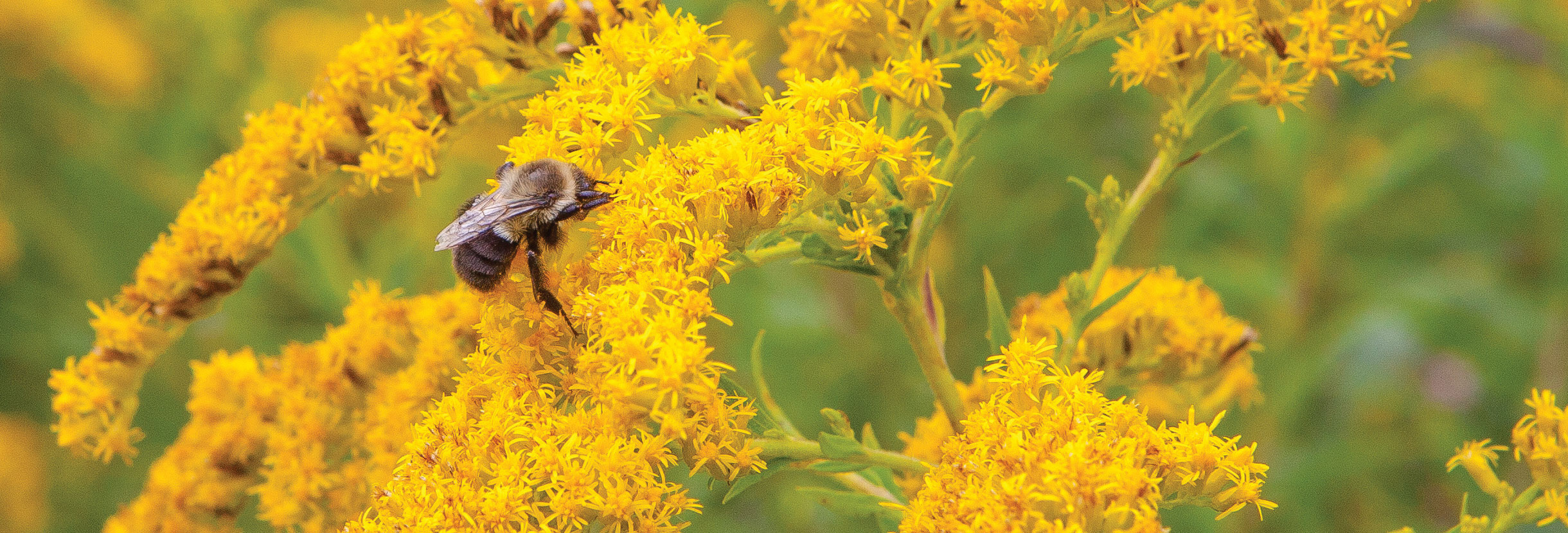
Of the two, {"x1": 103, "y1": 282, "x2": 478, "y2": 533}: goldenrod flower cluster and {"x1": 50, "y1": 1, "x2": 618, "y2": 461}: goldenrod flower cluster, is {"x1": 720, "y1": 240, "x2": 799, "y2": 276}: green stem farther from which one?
{"x1": 103, "y1": 282, "x2": 478, "y2": 533}: goldenrod flower cluster

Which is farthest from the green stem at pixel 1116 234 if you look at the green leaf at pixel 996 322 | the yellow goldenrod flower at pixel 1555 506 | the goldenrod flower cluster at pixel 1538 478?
the yellow goldenrod flower at pixel 1555 506

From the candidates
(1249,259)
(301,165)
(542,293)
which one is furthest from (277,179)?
(1249,259)

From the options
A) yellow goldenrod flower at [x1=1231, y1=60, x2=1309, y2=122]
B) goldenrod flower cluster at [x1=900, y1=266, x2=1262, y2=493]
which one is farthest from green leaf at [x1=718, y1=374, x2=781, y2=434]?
yellow goldenrod flower at [x1=1231, y1=60, x2=1309, y2=122]

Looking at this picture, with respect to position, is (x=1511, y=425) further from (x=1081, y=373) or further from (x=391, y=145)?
(x=391, y=145)

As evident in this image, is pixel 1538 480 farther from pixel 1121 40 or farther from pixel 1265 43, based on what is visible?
pixel 1121 40

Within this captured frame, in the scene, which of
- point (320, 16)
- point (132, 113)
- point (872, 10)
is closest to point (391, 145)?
point (872, 10)

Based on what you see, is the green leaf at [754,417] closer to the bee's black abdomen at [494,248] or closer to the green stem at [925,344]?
the green stem at [925,344]
